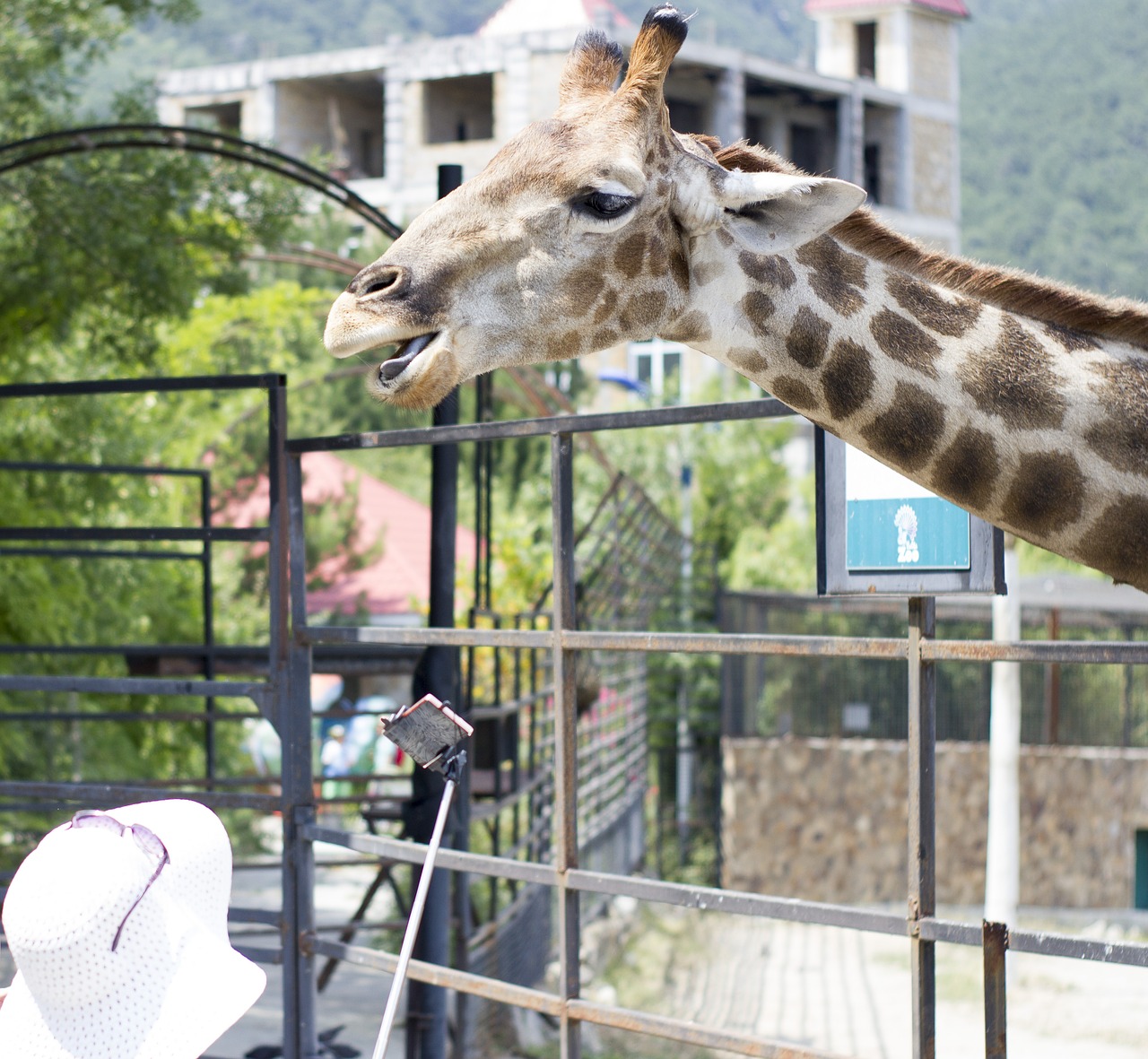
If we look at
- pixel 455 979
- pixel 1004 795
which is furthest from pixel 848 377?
pixel 1004 795

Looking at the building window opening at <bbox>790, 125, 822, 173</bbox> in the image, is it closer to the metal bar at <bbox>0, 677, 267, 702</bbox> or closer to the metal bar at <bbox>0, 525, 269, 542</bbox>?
the metal bar at <bbox>0, 525, 269, 542</bbox>

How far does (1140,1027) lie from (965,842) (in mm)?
4706

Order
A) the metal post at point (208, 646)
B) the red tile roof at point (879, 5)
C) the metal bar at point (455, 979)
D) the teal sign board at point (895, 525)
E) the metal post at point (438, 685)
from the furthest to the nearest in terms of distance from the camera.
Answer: the red tile roof at point (879, 5) → the metal post at point (208, 646) → the metal post at point (438, 685) → the metal bar at point (455, 979) → the teal sign board at point (895, 525)

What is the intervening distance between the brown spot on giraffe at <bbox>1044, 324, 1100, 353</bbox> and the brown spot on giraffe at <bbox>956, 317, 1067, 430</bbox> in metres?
0.06

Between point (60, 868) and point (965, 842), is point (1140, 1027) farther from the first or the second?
point (60, 868)

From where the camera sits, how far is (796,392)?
223cm

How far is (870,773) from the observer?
12930 millimetres

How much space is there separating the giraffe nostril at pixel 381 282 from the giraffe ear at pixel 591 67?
478 millimetres

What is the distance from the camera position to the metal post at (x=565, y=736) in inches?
118

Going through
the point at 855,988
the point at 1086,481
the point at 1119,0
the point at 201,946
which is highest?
the point at 1119,0

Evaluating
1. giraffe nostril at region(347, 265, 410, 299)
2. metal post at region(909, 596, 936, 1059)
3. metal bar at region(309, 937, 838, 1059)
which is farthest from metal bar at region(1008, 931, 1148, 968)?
giraffe nostril at region(347, 265, 410, 299)

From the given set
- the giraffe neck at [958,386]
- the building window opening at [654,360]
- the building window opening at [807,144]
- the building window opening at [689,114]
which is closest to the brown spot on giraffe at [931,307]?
the giraffe neck at [958,386]

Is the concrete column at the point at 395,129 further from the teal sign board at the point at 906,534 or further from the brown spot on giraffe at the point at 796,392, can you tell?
the brown spot on giraffe at the point at 796,392

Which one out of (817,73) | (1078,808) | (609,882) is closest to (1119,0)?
(817,73)
